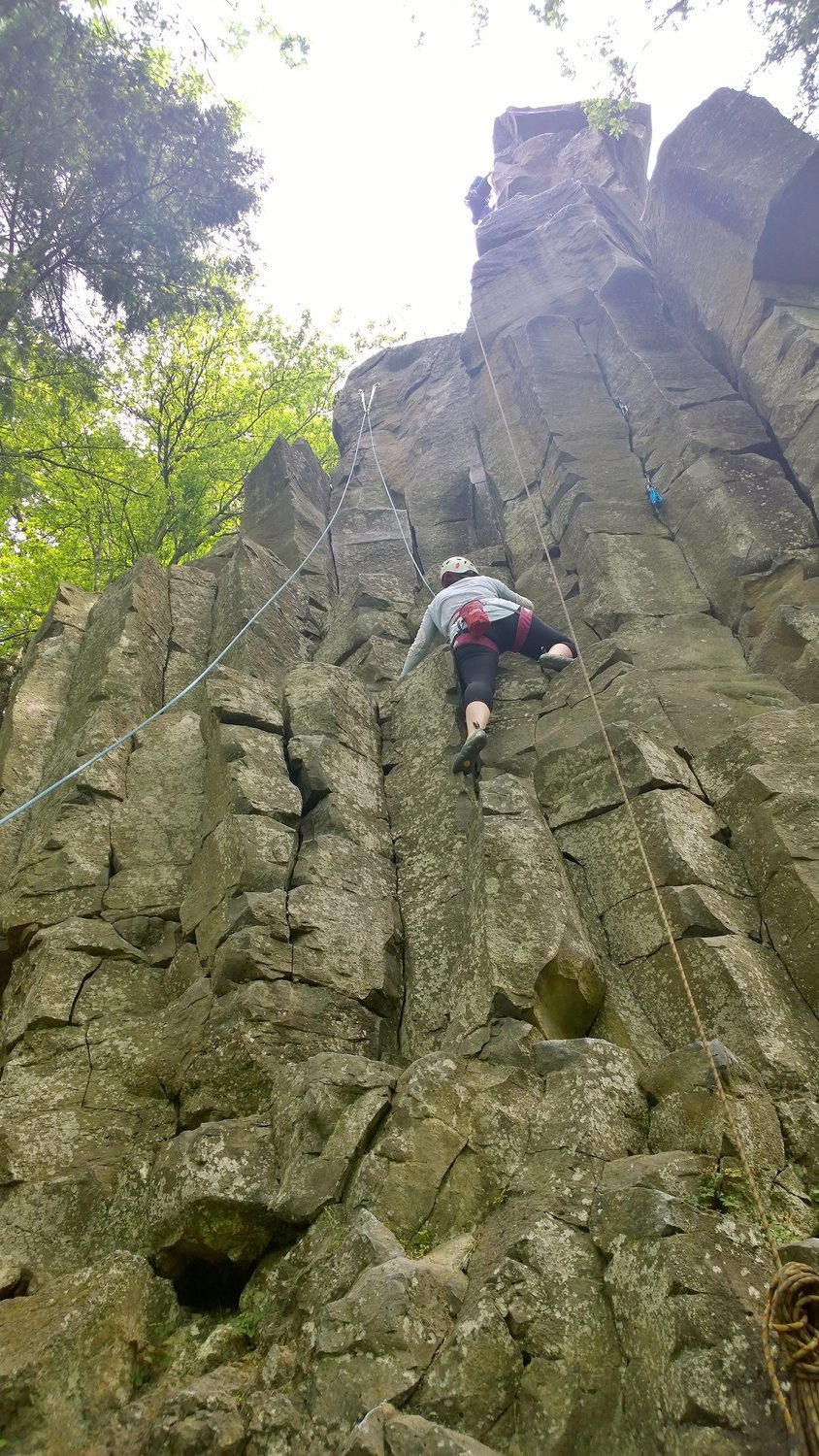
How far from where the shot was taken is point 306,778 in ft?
21.9

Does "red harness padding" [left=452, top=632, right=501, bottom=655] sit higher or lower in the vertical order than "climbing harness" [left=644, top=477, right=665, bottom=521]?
lower

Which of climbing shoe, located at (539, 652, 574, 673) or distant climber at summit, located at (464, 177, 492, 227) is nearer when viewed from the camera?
climbing shoe, located at (539, 652, 574, 673)

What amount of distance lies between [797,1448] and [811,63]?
1335 centimetres

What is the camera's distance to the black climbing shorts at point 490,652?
736 centimetres

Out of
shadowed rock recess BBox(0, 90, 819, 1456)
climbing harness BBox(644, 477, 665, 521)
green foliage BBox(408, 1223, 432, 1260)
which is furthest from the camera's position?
climbing harness BBox(644, 477, 665, 521)

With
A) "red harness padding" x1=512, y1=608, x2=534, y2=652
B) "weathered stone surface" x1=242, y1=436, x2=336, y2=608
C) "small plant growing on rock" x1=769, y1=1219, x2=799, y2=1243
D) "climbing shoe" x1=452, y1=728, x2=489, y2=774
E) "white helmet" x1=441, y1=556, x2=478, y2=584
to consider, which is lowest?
"small plant growing on rock" x1=769, y1=1219, x2=799, y2=1243

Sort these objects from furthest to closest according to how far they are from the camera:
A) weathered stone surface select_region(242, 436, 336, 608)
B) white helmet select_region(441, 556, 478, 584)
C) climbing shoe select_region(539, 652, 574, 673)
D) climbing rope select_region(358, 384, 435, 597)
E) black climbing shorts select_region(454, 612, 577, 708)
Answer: weathered stone surface select_region(242, 436, 336, 608) < climbing rope select_region(358, 384, 435, 597) < white helmet select_region(441, 556, 478, 584) < climbing shoe select_region(539, 652, 574, 673) < black climbing shorts select_region(454, 612, 577, 708)

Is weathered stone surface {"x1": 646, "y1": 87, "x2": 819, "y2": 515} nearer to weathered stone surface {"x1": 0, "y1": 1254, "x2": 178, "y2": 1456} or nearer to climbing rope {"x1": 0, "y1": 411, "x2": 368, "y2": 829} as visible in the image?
climbing rope {"x1": 0, "y1": 411, "x2": 368, "y2": 829}

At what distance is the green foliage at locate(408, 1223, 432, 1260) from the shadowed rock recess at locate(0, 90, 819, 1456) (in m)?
0.02

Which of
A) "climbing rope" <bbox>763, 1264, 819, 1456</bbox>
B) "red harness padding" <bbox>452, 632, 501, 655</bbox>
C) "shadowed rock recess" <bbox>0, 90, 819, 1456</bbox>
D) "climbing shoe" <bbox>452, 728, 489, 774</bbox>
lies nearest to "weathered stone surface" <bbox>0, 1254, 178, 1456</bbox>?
"shadowed rock recess" <bbox>0, 90, 819, 1456</bbox>

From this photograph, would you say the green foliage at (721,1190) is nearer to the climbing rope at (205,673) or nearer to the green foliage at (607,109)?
the climbing rope at (205,673)

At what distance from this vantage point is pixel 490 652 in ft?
25.3

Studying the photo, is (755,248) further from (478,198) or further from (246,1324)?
(478,198)

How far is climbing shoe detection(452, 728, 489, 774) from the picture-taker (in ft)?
21.7
